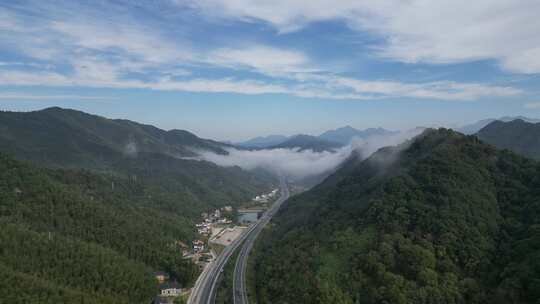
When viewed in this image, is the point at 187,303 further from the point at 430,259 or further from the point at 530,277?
the point at 530,277

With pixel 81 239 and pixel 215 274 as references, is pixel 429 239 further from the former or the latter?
pixel 81 239

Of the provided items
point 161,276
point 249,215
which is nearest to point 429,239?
point 161,276

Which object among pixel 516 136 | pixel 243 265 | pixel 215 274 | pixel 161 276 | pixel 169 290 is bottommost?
pixel 215 274

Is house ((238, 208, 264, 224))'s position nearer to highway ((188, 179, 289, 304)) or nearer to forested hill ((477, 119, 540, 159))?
highway ((188, 179, 289, 304))

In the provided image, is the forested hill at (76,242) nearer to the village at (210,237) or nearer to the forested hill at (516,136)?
the village at (210,237)

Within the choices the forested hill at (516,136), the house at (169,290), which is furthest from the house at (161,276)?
the forested hill at (516,136)

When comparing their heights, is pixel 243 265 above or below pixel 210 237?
above

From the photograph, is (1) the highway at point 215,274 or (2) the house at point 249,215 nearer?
(1) the highway at point 215,274

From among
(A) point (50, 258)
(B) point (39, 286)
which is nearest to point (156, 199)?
(A) point (50, 258)
